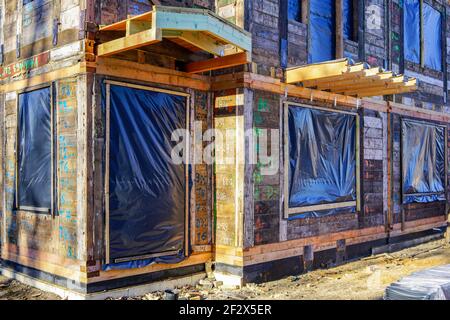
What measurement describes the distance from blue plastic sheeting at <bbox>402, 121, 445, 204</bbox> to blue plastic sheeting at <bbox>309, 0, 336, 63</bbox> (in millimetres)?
3784

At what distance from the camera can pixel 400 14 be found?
13.6 meters

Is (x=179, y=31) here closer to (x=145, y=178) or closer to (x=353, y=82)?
(x=145, y=178)

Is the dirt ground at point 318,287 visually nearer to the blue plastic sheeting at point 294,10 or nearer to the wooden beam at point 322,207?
the wooden beam at point 322,207

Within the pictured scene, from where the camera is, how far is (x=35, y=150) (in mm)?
8898

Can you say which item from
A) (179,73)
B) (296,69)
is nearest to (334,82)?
(296,69)

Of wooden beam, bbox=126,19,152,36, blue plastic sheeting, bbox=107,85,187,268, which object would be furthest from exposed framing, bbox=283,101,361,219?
wooden beam, bbox=126,19,152,36

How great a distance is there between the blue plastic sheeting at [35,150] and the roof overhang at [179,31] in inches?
73.6

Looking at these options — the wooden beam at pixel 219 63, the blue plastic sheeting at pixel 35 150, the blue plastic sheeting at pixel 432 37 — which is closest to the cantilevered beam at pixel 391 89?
the wooden beam at pixel 219 63

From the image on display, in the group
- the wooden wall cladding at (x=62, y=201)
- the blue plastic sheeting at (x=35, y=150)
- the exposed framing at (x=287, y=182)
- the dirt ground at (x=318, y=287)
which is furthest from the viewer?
the exposed framing at (x=287, y=182)

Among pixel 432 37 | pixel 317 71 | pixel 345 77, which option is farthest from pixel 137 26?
pixel 432 37

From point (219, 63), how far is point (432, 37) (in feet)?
32.1

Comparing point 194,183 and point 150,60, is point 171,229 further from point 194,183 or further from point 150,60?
point 150,60

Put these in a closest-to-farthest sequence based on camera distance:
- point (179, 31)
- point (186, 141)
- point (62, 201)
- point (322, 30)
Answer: point (179, 31) < point (62, 201) < point (186, 141) < point (322, 30)

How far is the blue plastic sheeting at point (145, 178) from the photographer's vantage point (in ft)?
26.2
